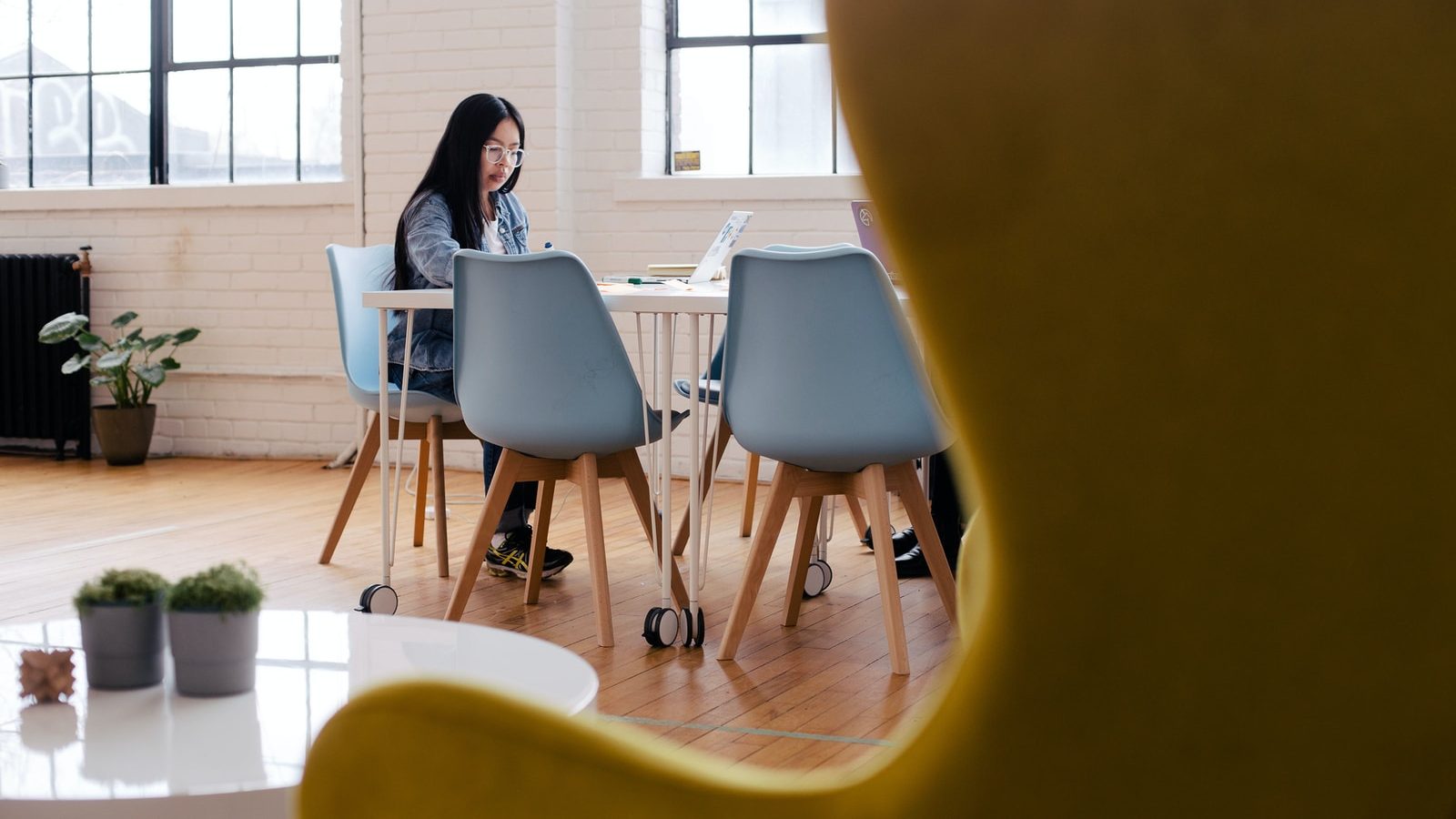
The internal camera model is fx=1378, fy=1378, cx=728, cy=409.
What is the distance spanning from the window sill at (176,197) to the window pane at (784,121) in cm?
166

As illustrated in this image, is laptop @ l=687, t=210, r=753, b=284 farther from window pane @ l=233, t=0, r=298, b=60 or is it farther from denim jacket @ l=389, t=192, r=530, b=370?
window pane @ l=233, t=0, r=298, b=60

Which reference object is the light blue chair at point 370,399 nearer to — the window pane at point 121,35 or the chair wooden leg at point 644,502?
the chair wooden leg at point 644,502

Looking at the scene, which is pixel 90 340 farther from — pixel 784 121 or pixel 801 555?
pixel 801 555

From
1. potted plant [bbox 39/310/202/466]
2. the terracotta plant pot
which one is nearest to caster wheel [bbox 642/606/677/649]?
potted plant [bbox 39/310/202/466]

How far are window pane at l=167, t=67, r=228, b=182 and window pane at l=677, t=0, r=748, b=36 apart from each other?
6.76ft

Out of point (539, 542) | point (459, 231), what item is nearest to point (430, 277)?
point (459, 231)

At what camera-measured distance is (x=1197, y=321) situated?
39 centimetres

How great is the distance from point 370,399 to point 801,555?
1214mm

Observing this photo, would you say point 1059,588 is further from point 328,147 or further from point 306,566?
point 328,147

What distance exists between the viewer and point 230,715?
58.4 inches

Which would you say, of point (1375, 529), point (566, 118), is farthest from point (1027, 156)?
point (566, 118)

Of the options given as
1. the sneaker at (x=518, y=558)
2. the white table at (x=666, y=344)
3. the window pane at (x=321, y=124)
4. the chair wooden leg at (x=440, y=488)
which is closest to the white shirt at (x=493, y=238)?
the chair wooden leg at (x=440, y=488)

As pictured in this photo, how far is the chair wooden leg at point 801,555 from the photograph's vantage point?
274 centimetres

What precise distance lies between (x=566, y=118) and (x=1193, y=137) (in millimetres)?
5020
